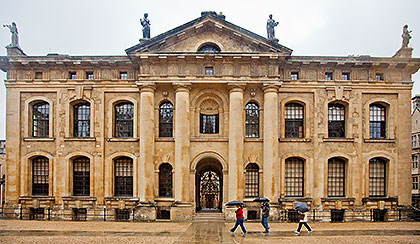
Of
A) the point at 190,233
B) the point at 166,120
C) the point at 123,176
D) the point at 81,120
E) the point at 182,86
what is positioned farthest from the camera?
the point at 81,120

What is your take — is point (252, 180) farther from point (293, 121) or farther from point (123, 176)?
point (123, 176)

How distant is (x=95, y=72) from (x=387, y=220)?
1008 inches

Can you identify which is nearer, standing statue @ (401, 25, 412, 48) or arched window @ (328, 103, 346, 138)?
standing statue @ (401, 25, 412, 48)

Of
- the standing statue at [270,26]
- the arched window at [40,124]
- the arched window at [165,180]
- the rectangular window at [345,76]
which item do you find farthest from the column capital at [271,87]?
the arched window at [40,124]

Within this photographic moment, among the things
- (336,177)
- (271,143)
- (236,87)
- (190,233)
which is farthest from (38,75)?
(336,177)

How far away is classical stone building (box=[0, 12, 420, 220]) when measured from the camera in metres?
24.8

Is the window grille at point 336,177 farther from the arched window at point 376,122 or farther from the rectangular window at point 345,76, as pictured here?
the rectangular window at point 345,76

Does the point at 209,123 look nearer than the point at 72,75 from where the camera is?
Yes

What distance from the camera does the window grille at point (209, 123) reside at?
26.1 m

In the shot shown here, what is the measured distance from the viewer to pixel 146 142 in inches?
975

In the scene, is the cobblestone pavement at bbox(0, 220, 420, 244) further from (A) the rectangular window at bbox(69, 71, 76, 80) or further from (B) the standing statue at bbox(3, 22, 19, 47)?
(B) the standing statue at bbox(3, 22, 19, 47)

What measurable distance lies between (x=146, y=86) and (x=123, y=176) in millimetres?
7481

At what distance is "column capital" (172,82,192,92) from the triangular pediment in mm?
2555

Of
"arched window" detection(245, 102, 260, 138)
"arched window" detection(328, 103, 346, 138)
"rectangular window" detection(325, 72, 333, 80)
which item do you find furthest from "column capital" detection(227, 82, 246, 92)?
"arched window" detection(328, 103, 346, 138)
